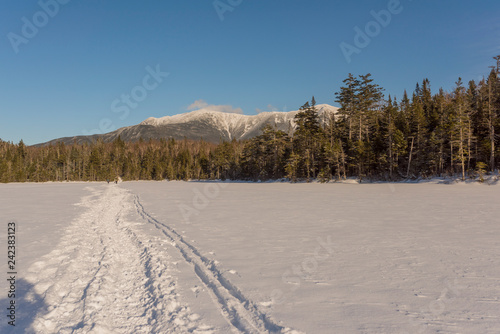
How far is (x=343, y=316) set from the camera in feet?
16.2

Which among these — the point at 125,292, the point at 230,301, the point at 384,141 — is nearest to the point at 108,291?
the point at 125,292

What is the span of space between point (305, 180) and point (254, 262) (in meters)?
58.6

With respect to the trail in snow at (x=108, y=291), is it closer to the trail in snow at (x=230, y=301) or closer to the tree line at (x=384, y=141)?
the trail in snow at (x=230, y=301)

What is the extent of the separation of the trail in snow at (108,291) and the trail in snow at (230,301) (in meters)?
0.61

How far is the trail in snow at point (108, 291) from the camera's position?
4914mm

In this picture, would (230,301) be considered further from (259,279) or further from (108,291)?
(108,291)

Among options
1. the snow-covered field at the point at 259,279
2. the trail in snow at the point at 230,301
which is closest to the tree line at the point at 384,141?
the snow-covered field at the point at 259,279

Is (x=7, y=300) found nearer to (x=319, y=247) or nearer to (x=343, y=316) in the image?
(x=343, y=316)

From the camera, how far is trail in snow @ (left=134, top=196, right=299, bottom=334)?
473 cm

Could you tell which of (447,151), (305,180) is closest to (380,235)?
(447,151)

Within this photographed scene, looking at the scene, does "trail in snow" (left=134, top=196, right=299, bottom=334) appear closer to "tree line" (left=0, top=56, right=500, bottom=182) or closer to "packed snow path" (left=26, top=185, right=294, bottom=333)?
"packed snow path" (left=26, top=185, right=294, bottom=333)

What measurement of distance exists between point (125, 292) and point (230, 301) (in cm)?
259

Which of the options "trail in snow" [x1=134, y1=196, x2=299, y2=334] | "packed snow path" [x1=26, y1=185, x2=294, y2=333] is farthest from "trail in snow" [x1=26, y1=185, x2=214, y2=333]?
"trail in snow" [x1=134, y1=196, x2=299, y2=334]

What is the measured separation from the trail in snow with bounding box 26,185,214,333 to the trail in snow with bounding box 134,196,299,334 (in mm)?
610
